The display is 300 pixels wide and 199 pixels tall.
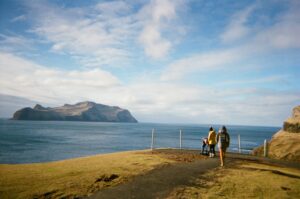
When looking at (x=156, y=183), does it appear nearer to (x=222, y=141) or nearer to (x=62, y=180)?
(x=62, y=180)

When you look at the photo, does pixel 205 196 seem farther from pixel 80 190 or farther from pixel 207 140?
pixel 207 140

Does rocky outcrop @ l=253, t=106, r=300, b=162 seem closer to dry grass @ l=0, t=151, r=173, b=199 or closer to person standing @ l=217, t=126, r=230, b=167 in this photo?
person standing @ l=217, t=126, r=230, b=167

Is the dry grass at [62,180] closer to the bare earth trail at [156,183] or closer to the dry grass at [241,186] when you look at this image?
the bare earth trail at [156,183]

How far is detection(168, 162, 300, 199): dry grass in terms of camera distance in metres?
8.21

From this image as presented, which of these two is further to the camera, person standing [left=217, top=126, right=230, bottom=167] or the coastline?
person standing [left=217, top=126, right=230, bottom=167]

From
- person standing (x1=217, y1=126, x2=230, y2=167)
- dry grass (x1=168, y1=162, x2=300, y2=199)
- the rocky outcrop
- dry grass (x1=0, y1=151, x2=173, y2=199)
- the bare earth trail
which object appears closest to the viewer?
dry grass (x1=0, y1=151, x2=173, y2=199)

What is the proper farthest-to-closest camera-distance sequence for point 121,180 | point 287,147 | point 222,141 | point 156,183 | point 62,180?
point 287,147
point 222,141
point 121,180
point 156,183
point 62,180

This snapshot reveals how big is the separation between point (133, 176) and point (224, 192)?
12.8ft

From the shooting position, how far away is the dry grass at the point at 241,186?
8211 millimetres

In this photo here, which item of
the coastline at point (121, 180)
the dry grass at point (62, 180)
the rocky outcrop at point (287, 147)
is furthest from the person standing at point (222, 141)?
the rocky outcrop at point (287, 147)

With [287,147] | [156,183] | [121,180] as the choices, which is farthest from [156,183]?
[287,147]

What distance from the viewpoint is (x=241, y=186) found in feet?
30.5

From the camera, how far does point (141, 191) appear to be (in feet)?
26.8

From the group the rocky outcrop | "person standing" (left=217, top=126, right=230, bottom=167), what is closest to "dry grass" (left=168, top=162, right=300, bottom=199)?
Result: "person standing" (left=217, top=126, right=230, bottom=167)
